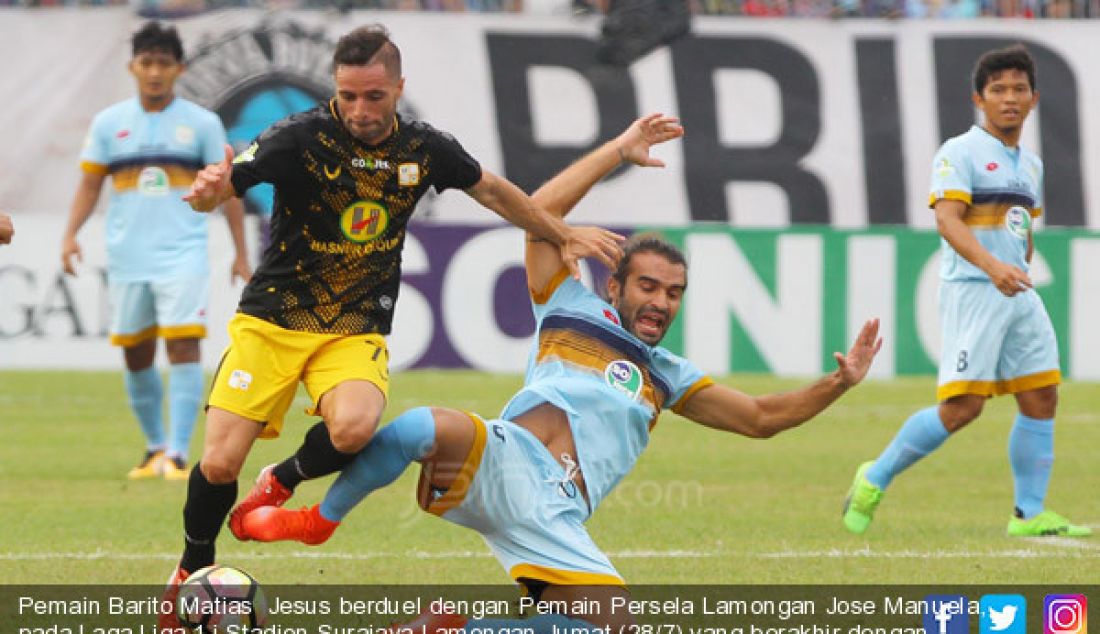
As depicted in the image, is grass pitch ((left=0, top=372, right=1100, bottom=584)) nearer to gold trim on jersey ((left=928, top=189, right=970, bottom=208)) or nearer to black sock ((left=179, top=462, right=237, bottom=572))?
black sock ((left=179, top=462, right=237, bottom=572))

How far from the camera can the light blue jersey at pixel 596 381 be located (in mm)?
5941

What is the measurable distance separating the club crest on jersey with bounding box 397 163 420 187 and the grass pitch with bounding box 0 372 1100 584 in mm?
1536

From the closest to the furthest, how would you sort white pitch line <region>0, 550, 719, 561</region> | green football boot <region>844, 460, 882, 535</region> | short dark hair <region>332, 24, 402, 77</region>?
short dark hair <region>332, 24, 402, 77</region>
white pitch line <region>0, 550, 719, 561</region>
green football boot <region>844, 460, 882, 535</region>

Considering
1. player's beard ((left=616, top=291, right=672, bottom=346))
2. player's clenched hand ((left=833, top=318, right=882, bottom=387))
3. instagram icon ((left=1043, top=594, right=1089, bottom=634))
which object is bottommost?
instagram icon ((left=1043, top=594, right=1089, bottom=634))

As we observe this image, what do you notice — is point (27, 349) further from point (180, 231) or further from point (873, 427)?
point (873, 427)

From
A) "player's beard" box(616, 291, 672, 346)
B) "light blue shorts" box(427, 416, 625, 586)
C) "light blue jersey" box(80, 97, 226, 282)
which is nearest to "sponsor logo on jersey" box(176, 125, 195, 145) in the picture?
"light blue jersey" box(80, 97, 226, 282)

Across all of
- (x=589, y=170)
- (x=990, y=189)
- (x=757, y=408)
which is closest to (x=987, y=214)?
(x=990, y=189)

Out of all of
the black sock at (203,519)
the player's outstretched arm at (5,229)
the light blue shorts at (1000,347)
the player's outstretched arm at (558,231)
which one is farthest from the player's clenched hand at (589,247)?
the light blue shorts at (1000,347)

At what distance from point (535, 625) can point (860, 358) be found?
1.59 m

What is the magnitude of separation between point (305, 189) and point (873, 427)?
25.9 ft

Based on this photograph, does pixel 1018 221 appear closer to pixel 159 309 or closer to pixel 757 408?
pixel 757 408

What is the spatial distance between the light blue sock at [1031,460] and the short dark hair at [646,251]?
3.02 m

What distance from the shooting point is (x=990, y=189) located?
8625mm

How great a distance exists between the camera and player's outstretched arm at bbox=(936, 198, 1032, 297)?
8.02 meters
